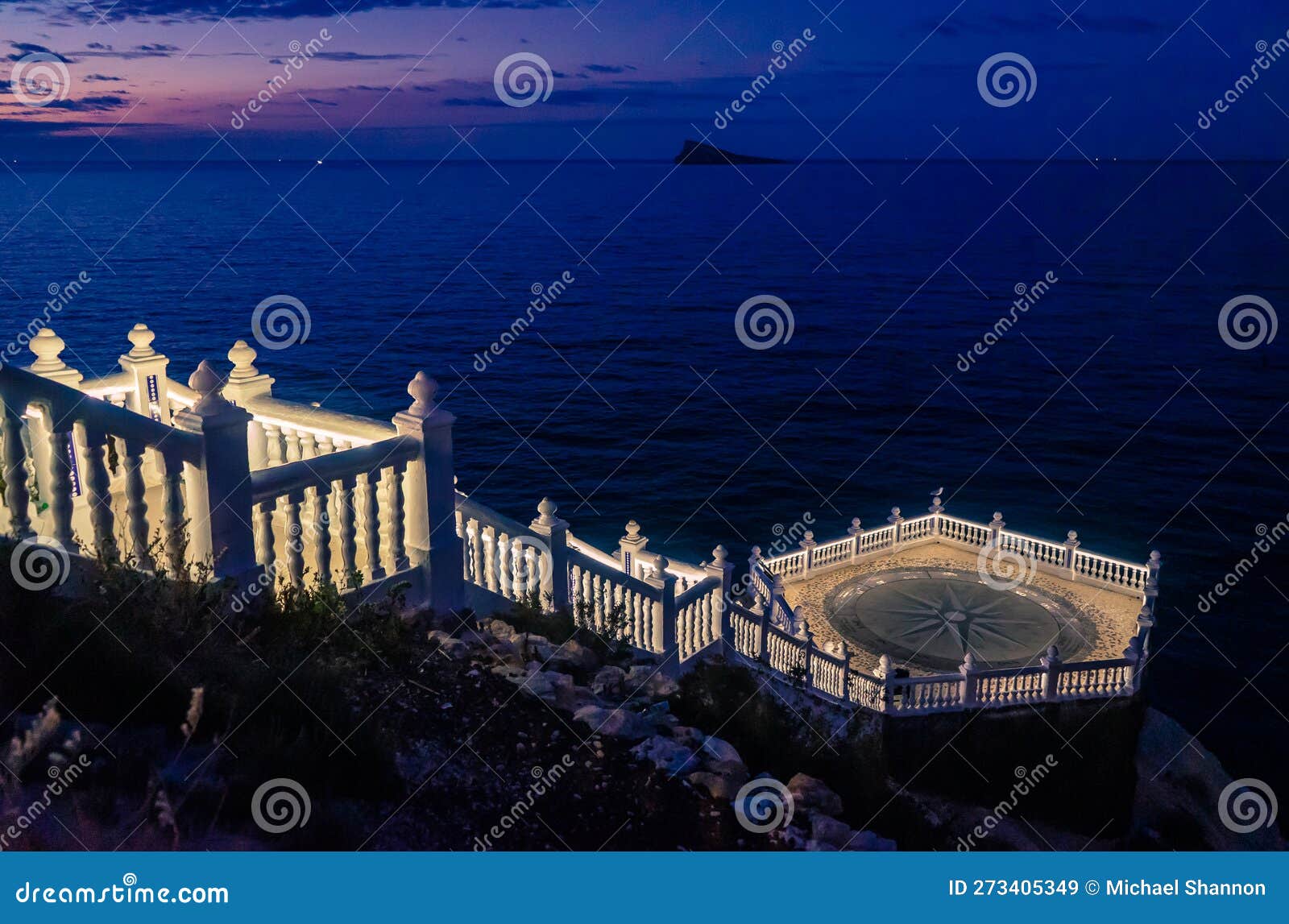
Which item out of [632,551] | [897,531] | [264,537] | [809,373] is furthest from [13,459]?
[809,373]

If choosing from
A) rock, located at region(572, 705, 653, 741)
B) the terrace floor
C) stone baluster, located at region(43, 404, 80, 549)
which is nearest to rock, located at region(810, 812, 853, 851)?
rock, located at region(572, 705, 653, 741)

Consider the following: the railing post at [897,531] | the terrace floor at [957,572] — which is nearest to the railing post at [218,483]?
the terrace floor at [957,572]

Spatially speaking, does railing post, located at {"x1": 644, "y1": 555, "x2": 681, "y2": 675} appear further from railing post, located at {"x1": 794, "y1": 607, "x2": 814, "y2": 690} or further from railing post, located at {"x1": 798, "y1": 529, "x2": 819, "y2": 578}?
railing post, located at {"x1": 798, "y1": 529, "x2": 819, "y2": 578}

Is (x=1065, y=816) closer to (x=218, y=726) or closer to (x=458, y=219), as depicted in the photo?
(x=218, y=726)

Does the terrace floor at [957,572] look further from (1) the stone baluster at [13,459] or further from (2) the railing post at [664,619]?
(1) the stone baluster at [13,459]

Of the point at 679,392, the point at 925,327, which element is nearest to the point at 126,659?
the point at 679,392

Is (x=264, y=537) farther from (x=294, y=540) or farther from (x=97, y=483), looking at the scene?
(x=97, y=483)
